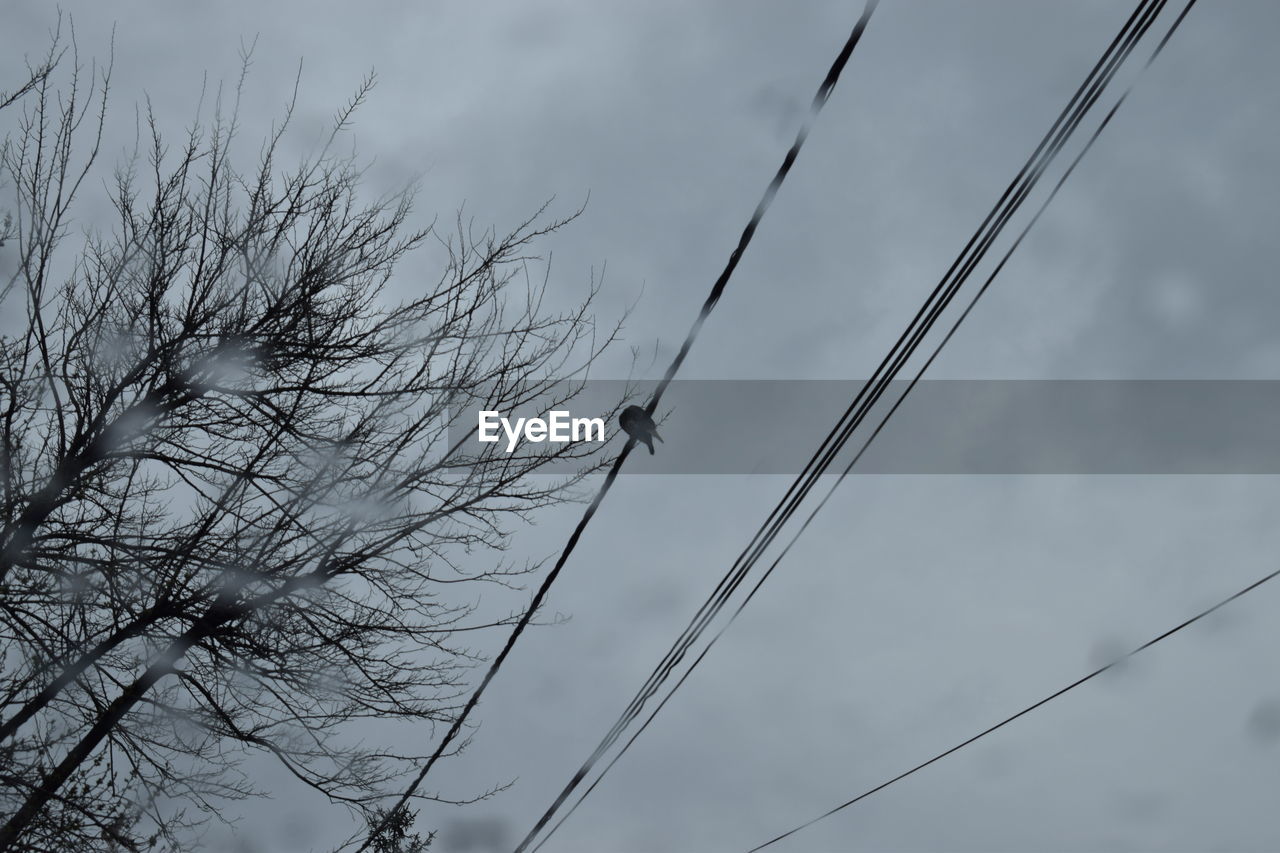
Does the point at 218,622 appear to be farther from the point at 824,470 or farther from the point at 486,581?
the point at 824,470

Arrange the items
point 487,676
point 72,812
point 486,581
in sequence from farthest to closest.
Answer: point 486,581 < point 72,812 < point 487,676

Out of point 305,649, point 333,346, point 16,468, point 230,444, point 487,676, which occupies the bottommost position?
point 487,676

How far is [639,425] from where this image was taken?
12.1 ft

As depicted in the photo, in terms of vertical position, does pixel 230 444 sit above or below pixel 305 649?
above

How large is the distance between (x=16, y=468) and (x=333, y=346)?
1774 mm

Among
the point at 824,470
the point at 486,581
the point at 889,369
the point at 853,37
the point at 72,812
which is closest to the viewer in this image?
the point at 853,37

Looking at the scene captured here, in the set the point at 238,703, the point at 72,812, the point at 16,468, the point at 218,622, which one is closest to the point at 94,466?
the point at 16,468

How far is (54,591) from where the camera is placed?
4859 millimetres

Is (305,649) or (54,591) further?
(305,649)

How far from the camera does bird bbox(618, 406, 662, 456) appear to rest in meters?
3.65

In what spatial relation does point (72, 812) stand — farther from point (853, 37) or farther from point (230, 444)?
point (853, 37)

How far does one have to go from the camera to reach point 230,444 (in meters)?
→ 5.44

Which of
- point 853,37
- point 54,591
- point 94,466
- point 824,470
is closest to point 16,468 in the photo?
point 94,466

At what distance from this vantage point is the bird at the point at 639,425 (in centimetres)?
365
